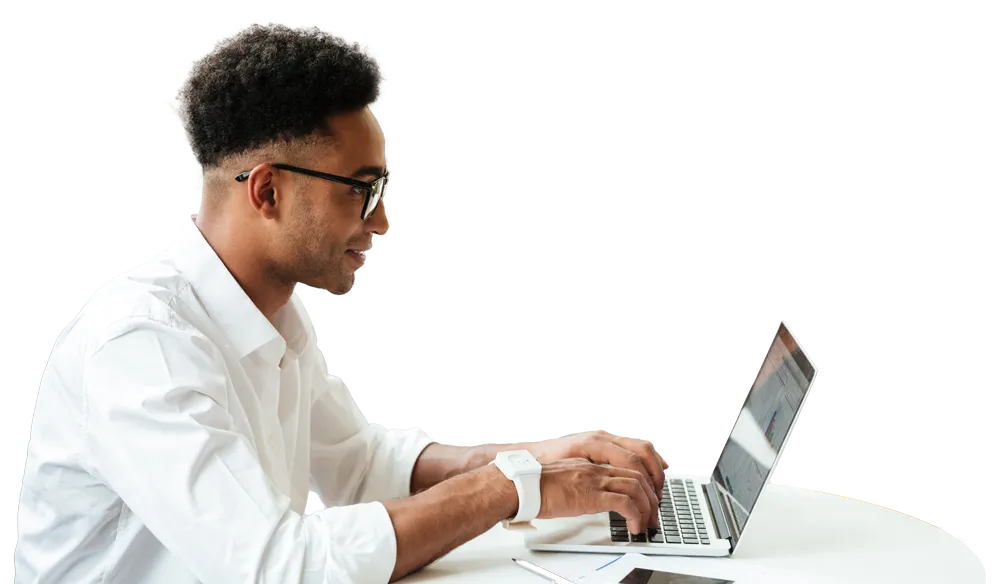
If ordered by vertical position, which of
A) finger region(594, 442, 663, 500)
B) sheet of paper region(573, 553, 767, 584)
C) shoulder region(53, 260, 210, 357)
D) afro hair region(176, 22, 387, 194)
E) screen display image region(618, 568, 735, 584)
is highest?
afro hair region(176, 22, 387, 194)

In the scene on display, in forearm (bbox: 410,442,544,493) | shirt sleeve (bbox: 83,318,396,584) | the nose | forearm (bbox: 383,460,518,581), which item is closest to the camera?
shirt sleeve (bbox: 83,318,396,584)

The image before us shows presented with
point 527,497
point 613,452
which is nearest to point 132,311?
point 527,497

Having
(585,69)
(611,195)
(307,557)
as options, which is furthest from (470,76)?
(307,557)

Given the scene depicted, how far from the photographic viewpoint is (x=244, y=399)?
6.55 ft

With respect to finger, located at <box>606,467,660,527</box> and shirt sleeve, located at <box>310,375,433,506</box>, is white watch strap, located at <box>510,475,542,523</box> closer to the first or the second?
finger, located at <box>606,467,660,527</box>

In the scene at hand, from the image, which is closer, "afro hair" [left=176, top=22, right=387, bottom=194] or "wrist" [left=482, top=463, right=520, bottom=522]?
"wrist" [left=482, top=463, right=520, bottom=522]

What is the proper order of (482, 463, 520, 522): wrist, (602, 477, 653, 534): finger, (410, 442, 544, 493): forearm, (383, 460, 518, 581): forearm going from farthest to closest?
(410, 442, 544, 493): forearm, (602, 477, 653, 534): finger, (482, 463, 520, 522): wrist, (383, 460, 518, 581): forearm

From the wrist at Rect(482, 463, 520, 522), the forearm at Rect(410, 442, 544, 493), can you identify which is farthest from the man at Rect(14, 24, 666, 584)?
the forearm at Rect(410, 442, 544, 493)

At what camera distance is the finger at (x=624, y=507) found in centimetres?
194

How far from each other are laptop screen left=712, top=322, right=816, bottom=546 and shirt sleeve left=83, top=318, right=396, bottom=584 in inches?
26.1

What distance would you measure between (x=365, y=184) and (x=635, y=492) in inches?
28.7

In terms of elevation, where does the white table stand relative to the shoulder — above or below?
below

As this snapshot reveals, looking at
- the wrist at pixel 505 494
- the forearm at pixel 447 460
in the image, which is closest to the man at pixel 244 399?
the wrist at pixel 505 494

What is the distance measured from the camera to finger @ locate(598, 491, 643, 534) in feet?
6.36
